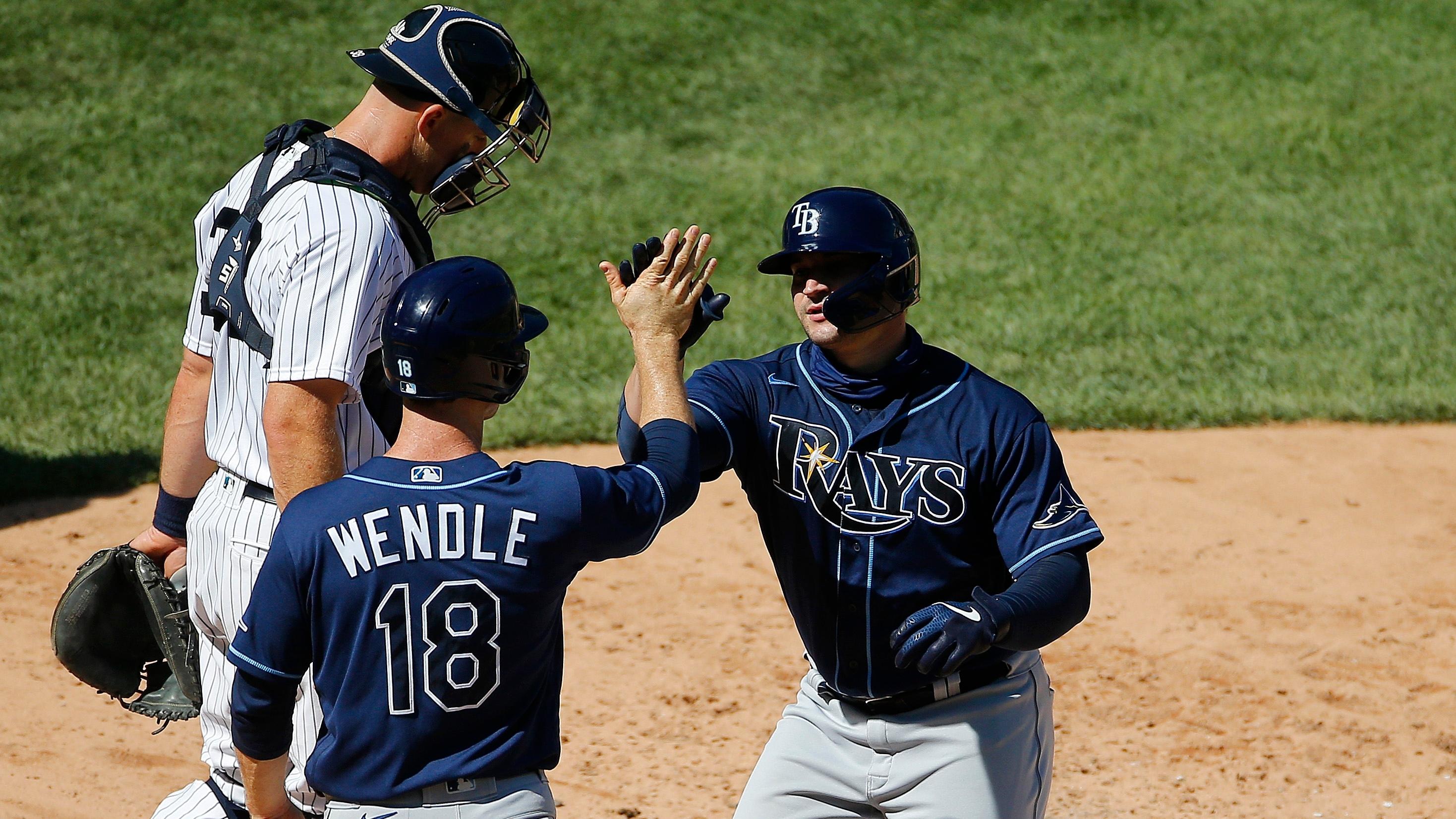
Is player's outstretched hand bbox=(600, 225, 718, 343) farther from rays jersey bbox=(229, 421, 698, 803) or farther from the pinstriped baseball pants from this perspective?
the pinstriped baseball pants

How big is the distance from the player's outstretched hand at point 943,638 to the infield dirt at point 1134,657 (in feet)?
7.36

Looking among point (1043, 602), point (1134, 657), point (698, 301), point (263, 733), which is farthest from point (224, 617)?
point (1134, 657)

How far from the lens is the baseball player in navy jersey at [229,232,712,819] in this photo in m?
2.37

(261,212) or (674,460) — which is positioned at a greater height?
(261,212)

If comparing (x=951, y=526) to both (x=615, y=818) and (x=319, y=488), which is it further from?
(x=615, y=818)

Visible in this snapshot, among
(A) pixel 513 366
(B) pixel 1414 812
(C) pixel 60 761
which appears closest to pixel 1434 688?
(B) pixel 1414 812

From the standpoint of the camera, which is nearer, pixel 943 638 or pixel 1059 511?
pixel 943 638

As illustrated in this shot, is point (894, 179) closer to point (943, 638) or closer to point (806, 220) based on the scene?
point (806, 220)

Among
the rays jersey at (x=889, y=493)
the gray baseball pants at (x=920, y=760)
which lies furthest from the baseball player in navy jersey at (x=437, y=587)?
the gray baseball pants at (x=920, y=760)

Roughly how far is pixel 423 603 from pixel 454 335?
1.42 feet

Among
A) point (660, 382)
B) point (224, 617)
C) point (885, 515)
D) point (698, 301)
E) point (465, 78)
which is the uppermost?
point (465, 78)

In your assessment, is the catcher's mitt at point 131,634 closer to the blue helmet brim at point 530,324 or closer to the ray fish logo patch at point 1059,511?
the blue helmet brim at point 530,324

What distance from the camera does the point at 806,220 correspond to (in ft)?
9.80

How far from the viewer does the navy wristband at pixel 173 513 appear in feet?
11.2
